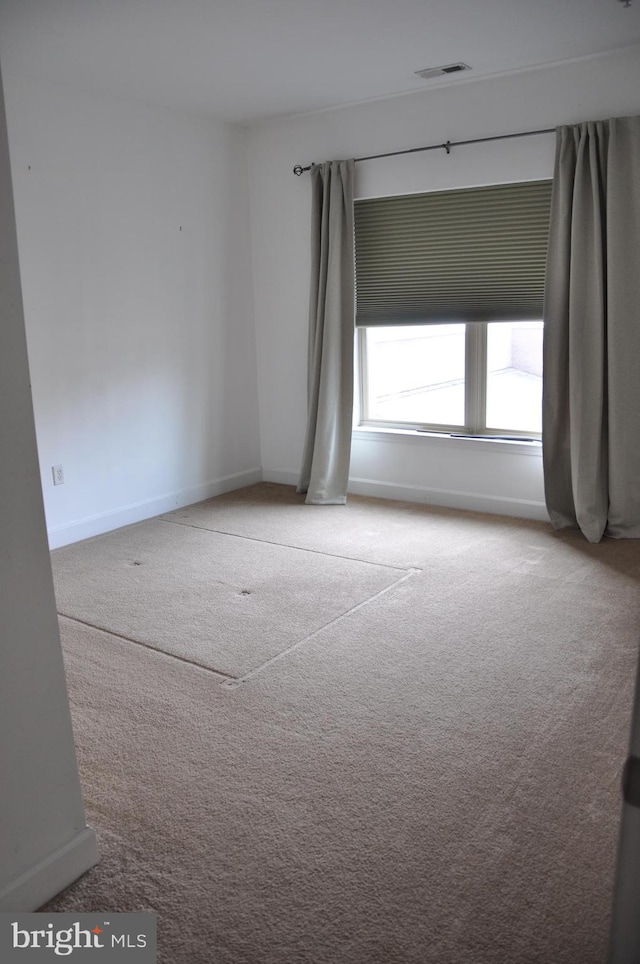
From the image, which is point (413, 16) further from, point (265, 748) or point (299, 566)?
point (265, 748)

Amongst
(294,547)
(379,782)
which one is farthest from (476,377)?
(379,782)

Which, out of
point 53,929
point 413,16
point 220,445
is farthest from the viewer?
point 220,445

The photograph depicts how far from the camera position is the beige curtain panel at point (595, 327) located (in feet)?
13.4

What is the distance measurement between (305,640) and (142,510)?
2.22m

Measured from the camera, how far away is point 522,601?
142 inches

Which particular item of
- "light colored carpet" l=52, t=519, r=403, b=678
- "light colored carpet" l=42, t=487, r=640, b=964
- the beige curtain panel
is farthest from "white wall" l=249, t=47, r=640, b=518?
"light colored carpet" l=42, t=487, r=640, b=964

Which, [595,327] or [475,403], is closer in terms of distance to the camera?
[595,327]

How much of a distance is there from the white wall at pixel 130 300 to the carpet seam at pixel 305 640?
78.8 inches

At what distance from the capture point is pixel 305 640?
128 inches

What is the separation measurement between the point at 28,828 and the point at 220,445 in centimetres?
400

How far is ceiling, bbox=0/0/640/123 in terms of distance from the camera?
10.8 feet

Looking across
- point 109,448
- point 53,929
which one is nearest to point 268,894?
point 53,929

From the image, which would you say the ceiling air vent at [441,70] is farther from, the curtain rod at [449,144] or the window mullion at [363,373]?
the window mullion at [363,373]

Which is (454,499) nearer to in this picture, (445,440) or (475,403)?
(445,440)
